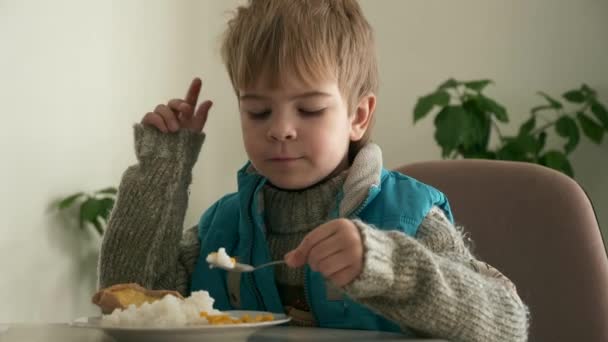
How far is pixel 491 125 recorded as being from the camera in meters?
2.96

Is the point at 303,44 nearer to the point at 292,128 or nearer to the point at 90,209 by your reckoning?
the point at 292,128

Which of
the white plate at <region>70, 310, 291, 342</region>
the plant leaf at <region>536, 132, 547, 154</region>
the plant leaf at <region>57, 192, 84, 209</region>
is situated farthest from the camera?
the plant leaf at <region>536, 132, 547, 154</region>

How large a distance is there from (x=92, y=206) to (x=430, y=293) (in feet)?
6.52

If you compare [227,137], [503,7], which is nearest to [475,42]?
[503,7]

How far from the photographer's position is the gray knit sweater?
86 cm

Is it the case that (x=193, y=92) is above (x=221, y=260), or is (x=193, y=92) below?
above

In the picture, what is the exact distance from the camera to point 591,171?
301 cm

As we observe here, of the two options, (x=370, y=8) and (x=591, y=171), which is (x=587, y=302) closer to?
(x=591, y=171)

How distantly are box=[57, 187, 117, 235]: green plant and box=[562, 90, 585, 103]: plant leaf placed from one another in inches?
60.2

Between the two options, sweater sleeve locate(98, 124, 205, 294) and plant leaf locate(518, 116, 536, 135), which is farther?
plant leaf locate(518, 116, 536, 135)

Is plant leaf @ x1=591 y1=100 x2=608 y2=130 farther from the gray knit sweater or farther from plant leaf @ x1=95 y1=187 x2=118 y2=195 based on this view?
the gray knit sweater

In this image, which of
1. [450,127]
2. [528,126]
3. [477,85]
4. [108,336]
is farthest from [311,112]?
[528,126]

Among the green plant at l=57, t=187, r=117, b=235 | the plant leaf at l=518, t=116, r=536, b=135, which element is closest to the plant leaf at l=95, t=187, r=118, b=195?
the green plant at l=57, t=187, r=117, b=235

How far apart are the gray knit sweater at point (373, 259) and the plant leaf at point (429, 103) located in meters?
1.60
